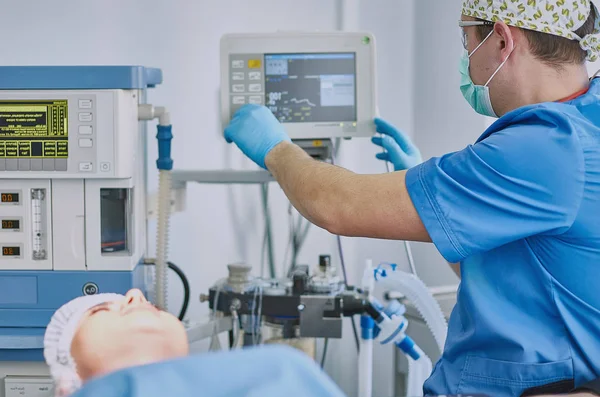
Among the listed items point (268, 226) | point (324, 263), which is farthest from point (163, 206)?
point (268, 226)

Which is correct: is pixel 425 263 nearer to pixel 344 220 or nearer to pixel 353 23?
pixel 353 23

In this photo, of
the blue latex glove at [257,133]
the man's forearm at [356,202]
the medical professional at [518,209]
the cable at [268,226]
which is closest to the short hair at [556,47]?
the medical professional at [518,209]

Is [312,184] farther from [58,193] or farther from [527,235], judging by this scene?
[58,193]

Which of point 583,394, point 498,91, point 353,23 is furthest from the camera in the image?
point 353,23

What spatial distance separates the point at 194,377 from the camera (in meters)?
0.79

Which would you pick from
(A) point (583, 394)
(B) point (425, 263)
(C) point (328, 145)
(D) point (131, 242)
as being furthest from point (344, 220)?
(B) point (425, 263)

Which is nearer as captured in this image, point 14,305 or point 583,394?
point 583,394

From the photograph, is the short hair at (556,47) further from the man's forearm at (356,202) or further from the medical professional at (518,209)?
the man's forearm at (356,202)

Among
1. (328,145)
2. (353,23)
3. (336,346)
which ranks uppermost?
(353,23)

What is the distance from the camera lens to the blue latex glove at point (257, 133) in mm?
1790

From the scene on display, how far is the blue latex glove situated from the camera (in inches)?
70.5

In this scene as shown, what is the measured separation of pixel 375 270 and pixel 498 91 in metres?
0.74

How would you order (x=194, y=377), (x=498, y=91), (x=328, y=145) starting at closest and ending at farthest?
(x=194, y=377)
(x=498, y=91)
(x=328, y=145)

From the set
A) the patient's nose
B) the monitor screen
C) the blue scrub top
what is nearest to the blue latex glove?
the monitor screen
